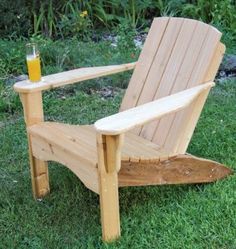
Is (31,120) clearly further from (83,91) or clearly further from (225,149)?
(83,91)

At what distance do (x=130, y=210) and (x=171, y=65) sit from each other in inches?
34.7

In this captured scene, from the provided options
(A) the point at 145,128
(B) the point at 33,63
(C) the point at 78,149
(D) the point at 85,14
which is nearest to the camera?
(C) the point at 78,149

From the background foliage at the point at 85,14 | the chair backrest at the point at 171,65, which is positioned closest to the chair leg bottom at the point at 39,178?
the chair backrest at the point at 171,65

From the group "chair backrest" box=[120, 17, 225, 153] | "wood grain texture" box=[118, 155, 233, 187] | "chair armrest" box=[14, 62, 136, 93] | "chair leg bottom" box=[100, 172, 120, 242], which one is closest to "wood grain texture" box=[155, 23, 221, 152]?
"chair backrest" box=[120, 17, 225, 153]

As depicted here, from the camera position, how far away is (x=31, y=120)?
9.84 ft

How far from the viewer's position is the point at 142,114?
2463 millimetres

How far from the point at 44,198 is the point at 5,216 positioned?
255 mm

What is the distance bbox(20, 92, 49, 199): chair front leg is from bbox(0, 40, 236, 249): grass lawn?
6 centimetres

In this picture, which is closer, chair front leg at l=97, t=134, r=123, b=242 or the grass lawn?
chair front leg at l=97, t=134, r=123, b=242

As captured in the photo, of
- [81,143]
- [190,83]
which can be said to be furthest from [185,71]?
[81,143]

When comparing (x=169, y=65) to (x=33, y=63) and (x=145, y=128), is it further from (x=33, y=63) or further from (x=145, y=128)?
(x=33, y=63)

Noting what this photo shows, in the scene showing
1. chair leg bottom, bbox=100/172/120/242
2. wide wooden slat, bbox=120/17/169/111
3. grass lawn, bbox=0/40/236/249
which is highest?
wide wooden slat, bbox=120/17/169/111

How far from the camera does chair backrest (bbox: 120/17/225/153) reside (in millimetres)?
Answer: 2992

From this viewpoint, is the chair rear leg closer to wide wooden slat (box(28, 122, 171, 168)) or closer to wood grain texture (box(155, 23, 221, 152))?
wide wooden slat (box(28, 122, 171, 168))
